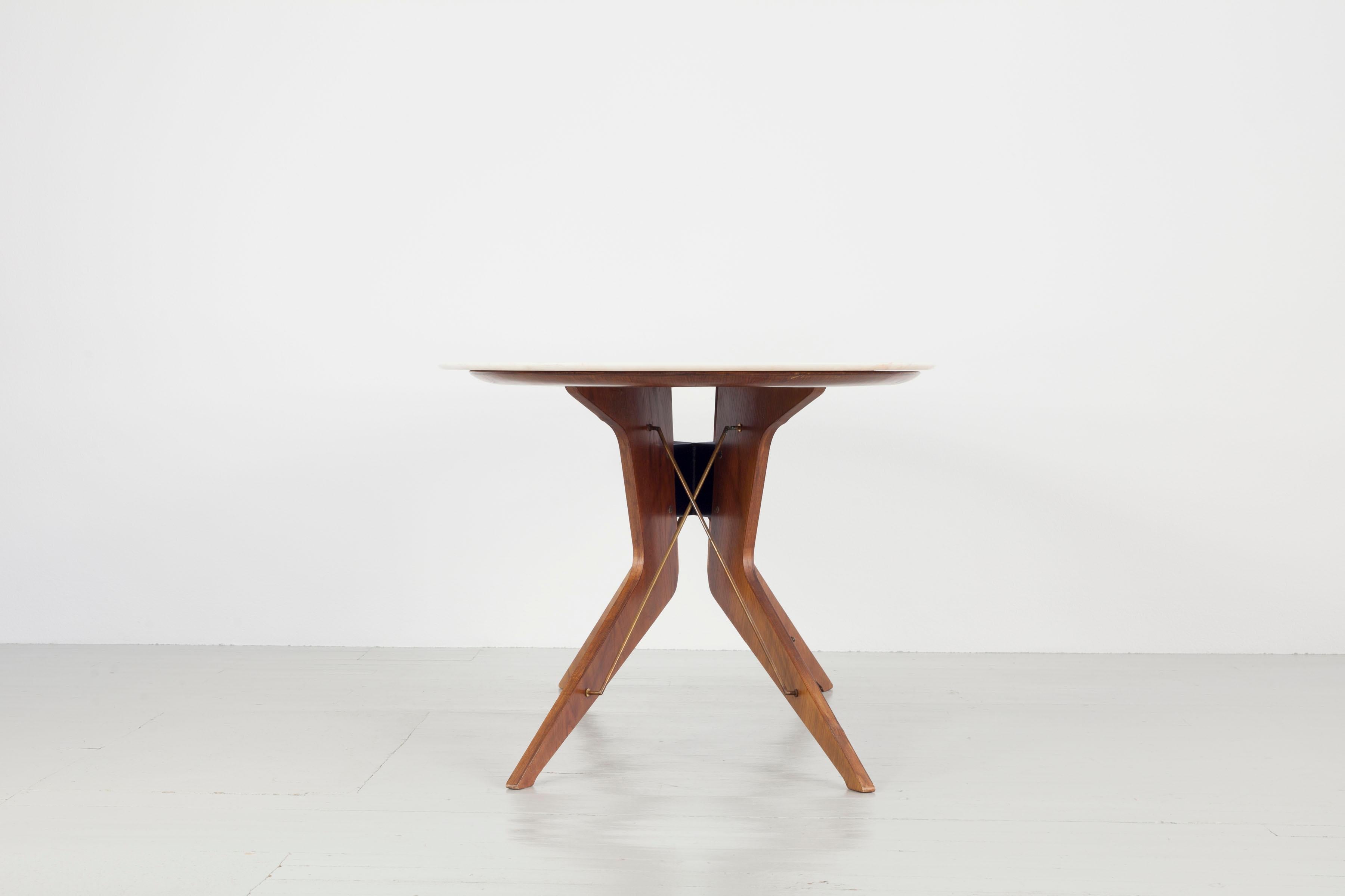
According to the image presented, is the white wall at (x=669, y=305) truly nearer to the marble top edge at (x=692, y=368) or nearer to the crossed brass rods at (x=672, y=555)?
the crossed brass rods at (x=672, y=555)

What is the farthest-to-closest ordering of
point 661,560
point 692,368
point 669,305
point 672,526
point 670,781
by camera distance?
point 669,305
point 672,526
point 661,560
point 670,781
point 692,368

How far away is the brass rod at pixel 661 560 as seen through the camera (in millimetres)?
1666

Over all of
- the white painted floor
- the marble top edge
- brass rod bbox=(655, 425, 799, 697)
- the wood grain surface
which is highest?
the marble top edge

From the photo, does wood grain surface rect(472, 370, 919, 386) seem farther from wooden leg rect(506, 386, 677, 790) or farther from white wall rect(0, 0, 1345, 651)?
white wall rect(0, 0, 1345, 651)

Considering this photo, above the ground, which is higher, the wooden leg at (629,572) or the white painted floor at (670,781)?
the wooden leg at (629,572)

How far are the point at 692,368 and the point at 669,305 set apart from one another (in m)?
1.12

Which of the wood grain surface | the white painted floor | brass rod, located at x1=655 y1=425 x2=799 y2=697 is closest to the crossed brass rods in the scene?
brass rod, located at x1=655 y1=425 x2=799 y2=697

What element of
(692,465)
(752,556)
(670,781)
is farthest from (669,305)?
(670,781)

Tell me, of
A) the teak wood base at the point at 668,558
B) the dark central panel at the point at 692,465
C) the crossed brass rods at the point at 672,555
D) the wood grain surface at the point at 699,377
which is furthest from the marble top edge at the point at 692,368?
the dark central panel at the point at 692,465

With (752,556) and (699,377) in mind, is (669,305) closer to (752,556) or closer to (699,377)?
(752,556)

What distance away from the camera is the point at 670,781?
158cm

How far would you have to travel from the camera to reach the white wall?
2.40 meters

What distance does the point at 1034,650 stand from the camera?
2447 mm

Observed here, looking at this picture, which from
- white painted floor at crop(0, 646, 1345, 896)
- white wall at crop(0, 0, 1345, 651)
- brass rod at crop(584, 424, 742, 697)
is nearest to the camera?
white painted floor at crop(0, 646, 1345, 896)
